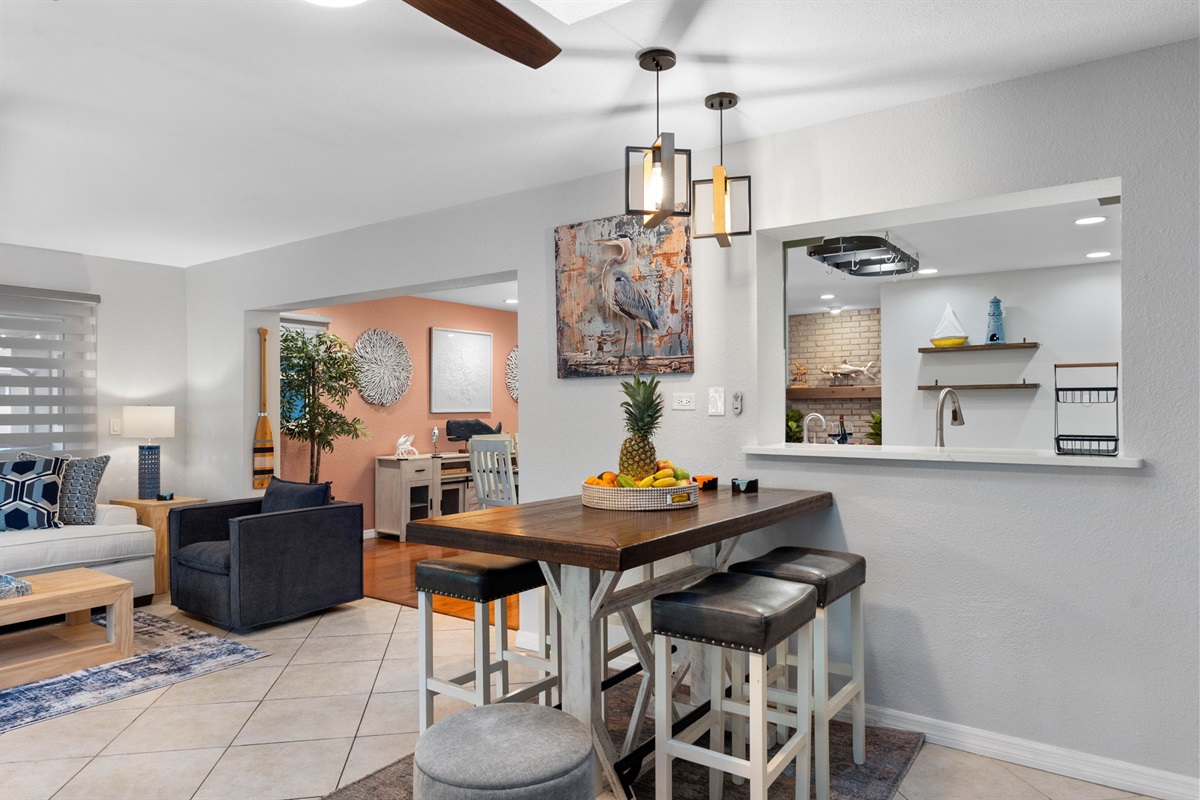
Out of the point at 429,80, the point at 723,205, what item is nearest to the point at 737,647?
the point at 723,205

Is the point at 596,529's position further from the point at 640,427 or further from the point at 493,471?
the point at 493,471

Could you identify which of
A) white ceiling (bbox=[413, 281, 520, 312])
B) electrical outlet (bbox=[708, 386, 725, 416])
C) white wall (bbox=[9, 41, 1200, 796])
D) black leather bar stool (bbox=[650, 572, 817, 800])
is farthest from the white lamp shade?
black leather bar stool (bbox=[650, 572, 817, 800])

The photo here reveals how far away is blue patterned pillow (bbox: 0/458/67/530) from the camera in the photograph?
14.4 feet

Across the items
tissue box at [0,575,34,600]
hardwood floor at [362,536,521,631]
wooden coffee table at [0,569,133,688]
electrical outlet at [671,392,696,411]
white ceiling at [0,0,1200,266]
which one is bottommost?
hardwood floor at [362,536,521,631]

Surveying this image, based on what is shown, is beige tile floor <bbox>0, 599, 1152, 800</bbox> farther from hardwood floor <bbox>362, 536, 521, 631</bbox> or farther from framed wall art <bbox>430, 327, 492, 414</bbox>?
framed wall art <bbox>430, 327, 492, 414</bbox>

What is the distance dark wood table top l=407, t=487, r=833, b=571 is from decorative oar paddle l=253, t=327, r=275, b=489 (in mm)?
3639

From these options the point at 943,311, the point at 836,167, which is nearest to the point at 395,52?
the point at 836,167

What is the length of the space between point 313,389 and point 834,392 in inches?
206

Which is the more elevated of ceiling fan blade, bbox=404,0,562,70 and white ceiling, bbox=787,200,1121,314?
white ceiling, bbox=787,200,1121,314

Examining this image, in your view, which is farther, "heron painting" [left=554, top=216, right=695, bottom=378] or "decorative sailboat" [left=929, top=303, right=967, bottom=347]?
"decorative sailboat" [left=929, top=303, right=967, bottom=347]

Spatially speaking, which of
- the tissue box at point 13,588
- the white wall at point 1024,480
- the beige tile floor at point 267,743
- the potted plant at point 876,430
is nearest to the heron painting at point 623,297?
the white wall at point 1024,480

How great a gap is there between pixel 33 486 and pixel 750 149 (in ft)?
14.8

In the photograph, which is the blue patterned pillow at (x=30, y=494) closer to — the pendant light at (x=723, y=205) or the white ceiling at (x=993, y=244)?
the pendant light at (x=723, y=205)

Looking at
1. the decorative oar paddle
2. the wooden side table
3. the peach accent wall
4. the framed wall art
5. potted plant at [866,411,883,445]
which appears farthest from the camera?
the framed wall art
